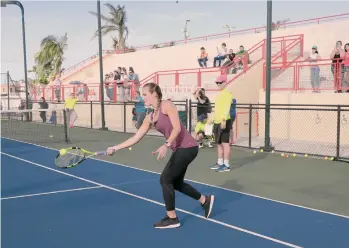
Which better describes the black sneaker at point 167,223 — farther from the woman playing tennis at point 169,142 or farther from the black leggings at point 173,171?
the black leggings at point 173,171

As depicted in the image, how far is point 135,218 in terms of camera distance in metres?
5.80

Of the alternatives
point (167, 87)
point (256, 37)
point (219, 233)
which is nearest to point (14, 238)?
point (219, 233)

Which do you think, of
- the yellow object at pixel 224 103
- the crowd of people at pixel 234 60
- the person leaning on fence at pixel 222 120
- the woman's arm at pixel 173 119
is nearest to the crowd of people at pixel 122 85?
the crowd of people at pixel 234 60

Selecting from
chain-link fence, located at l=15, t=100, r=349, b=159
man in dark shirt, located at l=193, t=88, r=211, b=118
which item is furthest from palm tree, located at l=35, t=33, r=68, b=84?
man in dark shirt, located at l=193, t=88, r=211, b=118

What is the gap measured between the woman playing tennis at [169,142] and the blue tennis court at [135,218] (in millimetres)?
406

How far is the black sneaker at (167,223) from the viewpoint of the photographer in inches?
211

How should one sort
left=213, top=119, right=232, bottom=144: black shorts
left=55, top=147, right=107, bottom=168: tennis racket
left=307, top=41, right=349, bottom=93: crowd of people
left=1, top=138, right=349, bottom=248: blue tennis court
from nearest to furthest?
left=1, top=138, right=349, bottom=248: blue tennis court, left=55, top=147, right=107, bottom=168: tennis racket, left=213, top=119, right=232, bottom=144: black shorts, left=307, top=41, right=349, bottom=93: crowd of people

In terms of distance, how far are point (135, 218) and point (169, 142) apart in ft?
4.66

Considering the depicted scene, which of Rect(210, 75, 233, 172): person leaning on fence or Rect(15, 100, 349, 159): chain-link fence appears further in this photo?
Rect(15, 100, 349, 159): chain-link fence

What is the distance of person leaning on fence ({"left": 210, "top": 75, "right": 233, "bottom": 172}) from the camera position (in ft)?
28.6

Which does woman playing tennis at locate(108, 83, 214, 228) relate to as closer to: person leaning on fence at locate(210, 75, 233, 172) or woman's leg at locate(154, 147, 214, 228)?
woman's leg at locate(154, 147, 214, 228)

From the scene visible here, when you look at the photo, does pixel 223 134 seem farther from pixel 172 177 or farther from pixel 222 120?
pixel 172 177

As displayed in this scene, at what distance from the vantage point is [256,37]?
85.0 ft

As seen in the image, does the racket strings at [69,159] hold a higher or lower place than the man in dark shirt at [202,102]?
lower
